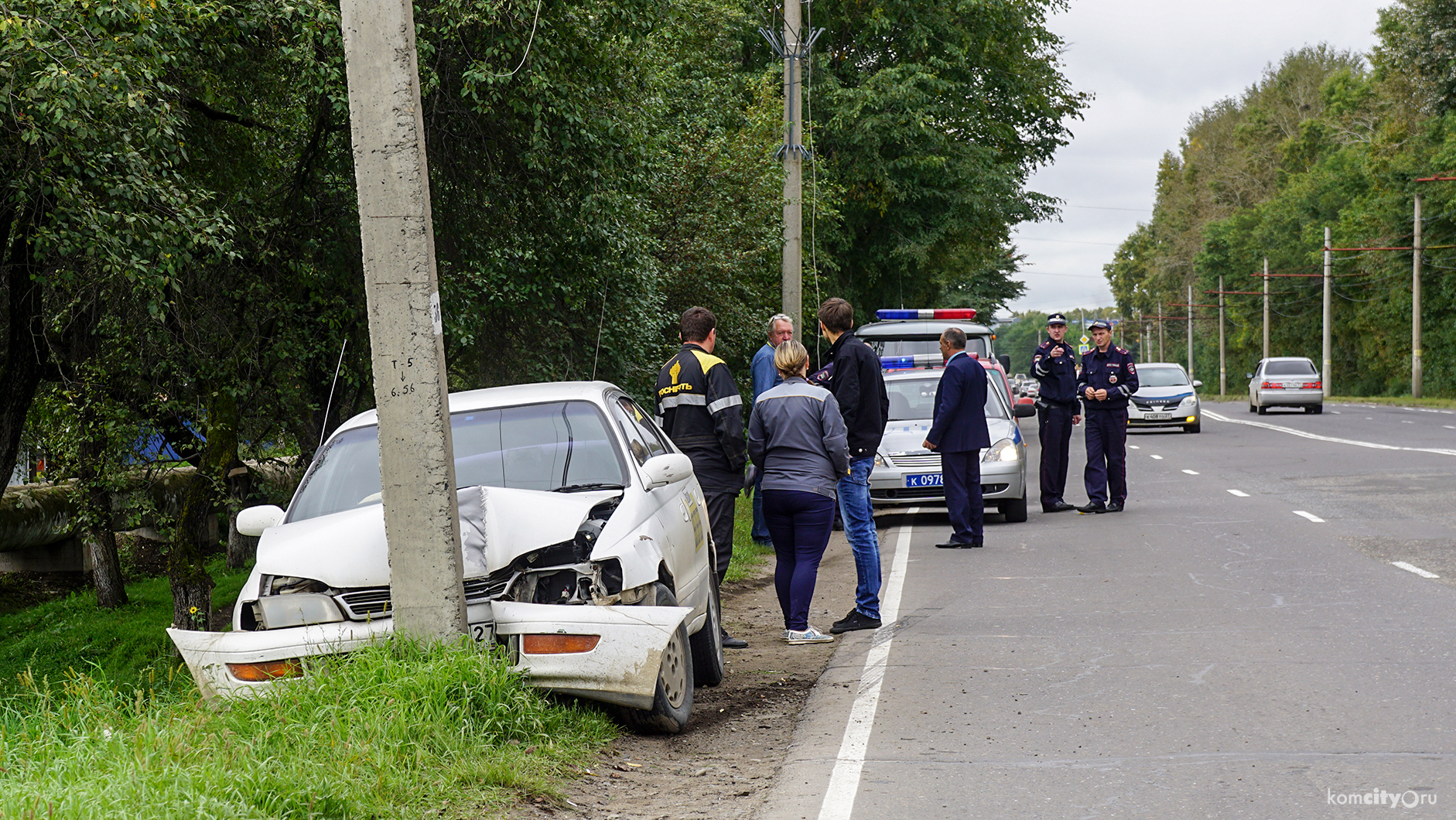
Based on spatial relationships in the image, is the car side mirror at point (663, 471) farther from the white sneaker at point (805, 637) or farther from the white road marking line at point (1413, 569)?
the white road marking line at point (1413, 569)

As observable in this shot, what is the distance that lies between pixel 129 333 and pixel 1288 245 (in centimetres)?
7830

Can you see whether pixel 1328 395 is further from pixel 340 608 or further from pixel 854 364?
pixel 340 608

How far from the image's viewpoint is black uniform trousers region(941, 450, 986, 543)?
12172 mm

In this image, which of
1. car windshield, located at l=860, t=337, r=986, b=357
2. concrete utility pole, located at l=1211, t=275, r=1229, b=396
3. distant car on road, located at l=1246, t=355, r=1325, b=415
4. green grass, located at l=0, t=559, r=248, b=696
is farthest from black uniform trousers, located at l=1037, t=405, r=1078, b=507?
concrete utility pole, located at l=1211, t=275, r=1229, b=396

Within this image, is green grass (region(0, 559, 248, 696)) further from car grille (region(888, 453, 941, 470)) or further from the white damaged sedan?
the white damaged sedan

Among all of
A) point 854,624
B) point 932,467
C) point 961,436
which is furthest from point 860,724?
point 932,467

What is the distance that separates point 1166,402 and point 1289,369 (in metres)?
11.7

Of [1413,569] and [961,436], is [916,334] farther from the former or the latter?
[1413,569]

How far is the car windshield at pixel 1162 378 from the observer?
31.8 metres

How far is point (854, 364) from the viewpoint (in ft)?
30.1

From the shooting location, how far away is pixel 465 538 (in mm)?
5898

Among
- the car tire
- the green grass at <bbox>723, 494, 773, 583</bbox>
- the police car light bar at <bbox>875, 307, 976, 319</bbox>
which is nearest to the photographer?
the green grass at <bbox>723, 494, 773, 583</bbox>

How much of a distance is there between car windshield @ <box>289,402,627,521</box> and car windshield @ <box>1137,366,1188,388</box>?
2671 cm

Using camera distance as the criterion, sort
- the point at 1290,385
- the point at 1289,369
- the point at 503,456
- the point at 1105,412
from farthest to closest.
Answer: the point at 1289,369
the point at 1290,385
the point at 1105,412
the point at 503,456
